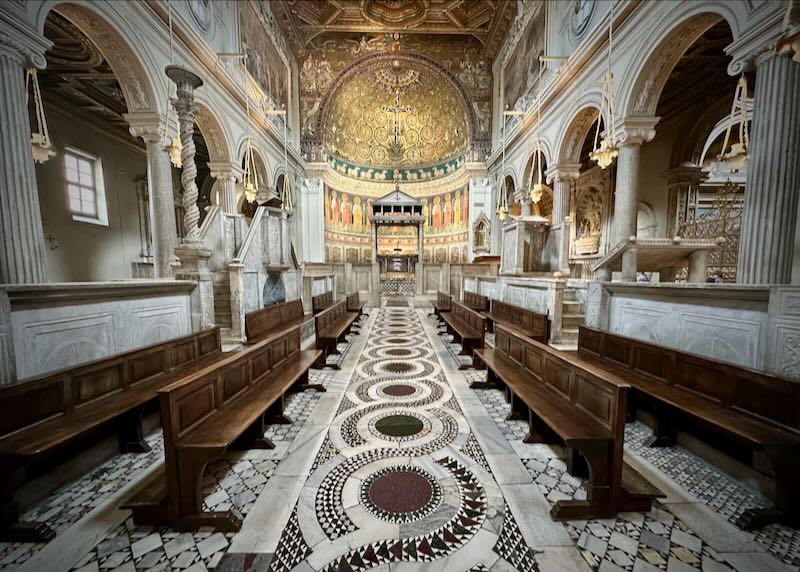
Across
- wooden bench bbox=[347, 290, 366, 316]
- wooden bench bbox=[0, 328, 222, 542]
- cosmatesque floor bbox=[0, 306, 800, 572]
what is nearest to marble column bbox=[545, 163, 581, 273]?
wooden bench bbox=[347, 290, 366, 316]

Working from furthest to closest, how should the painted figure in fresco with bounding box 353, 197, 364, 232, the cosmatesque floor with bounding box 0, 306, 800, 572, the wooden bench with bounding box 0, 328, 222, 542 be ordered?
the painted figure in fresco with bounding box 353, 197, 364, 232, the wooden bench with bounding box 0, 328, 222, 542, the cosmatesque floor with bounding box 0, 306, 800, 572

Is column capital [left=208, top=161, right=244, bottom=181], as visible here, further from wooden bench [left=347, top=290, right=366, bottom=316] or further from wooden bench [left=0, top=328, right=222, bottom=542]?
wooden bench [left=0, top=328, right=222, bottom=542]

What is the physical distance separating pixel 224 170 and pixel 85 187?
439 cm

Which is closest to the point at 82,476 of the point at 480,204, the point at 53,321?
the point at 53,321

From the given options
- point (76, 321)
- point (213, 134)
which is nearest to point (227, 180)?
point (213, 134)

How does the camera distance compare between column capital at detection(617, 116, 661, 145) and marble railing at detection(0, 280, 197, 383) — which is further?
column capital at detection(617, 116, 661, 145)

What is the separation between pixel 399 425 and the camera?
313 cm

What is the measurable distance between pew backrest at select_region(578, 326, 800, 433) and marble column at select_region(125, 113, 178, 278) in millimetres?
8228

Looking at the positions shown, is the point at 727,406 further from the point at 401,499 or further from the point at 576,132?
the point at 576,132

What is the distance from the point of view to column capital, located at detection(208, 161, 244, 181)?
907cm

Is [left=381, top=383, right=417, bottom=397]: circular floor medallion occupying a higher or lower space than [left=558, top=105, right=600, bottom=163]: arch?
lower

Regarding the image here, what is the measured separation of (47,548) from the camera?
1.72m

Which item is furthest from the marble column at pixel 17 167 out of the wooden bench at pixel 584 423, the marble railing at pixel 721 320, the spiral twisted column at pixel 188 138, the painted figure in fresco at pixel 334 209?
the painted figure in fresco at pixel 334 209

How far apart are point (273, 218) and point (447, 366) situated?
17.2 feet
